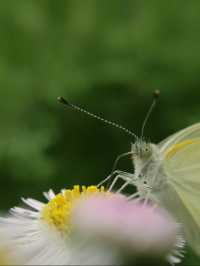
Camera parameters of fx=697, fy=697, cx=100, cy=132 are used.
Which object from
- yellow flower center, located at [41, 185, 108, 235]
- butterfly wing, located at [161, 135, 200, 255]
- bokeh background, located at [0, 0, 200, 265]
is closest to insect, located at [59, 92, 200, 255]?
butterfly wing, located at [161, 135, 200, 255]

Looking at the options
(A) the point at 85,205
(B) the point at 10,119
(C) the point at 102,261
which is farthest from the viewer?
(B) the point at 10,119

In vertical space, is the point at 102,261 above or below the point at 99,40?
below

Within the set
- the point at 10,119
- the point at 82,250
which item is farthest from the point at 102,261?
the point at 10,119

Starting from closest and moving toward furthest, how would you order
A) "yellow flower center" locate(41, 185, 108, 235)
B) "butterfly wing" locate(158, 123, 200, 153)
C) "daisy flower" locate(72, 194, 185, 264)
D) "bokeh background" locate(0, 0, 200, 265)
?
1. "daisy flower" locate(72, 194, 185, 264)
2. "yellow flower center" locate(41, 185, 108, 235)
3. "butterfly wing" locate(158, 123, 200, 153)
4. "bokeh background" locate(0, 0, 200, 265)

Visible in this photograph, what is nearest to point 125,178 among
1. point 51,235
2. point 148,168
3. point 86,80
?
point 148,168

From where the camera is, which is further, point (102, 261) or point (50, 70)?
point (50, 70)

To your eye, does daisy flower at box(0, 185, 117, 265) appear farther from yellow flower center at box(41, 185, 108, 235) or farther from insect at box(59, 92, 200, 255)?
insect at box(59, 92, 200, 255)

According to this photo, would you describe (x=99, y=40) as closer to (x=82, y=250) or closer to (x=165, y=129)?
(x=165, y=129)

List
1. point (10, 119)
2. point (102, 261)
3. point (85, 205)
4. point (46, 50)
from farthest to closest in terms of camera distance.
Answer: point (46, 50), point (10, 119), point (85, 205), point (102, 261)
